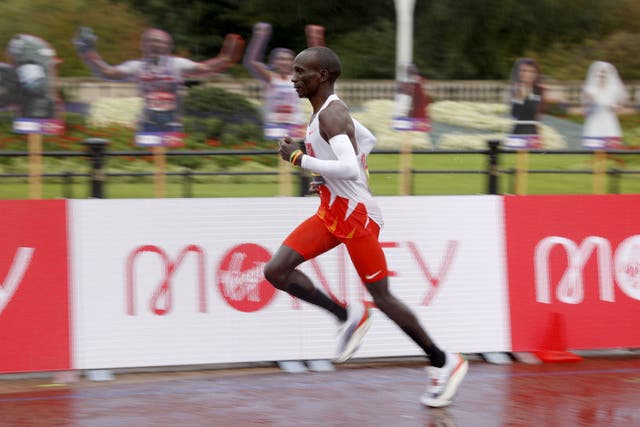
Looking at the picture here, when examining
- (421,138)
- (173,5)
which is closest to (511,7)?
(173,5)

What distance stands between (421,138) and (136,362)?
1576 centimetres

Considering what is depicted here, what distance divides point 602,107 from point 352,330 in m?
5.09

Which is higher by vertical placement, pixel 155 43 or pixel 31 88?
pixel 155 43

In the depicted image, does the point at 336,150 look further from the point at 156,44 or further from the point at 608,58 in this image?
the point at 608,58

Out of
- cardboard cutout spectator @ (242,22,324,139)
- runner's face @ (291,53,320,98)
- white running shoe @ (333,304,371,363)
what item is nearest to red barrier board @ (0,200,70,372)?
white running shoe @ (333,304,371,363)

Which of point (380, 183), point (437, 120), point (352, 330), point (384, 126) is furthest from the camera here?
point (437, 120)

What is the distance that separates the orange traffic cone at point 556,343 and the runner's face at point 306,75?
9.09ft

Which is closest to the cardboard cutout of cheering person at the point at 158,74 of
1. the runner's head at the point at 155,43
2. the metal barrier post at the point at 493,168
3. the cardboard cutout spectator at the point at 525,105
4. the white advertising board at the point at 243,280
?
the runner's head at the point at 155,43

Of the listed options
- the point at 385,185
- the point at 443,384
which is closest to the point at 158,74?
the point at 443,384

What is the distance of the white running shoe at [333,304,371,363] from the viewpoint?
630 cm

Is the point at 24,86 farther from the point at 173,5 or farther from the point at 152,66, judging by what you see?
→ the point at 173,5

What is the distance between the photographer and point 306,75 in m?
6.03

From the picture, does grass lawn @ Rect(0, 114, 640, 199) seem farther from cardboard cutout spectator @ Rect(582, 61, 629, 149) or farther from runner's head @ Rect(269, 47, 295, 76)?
cardboard cutout spectator @ Rect(582, 61, 629, 149)

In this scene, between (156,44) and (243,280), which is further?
(156,44)
